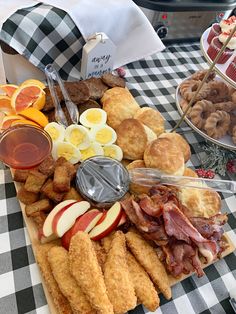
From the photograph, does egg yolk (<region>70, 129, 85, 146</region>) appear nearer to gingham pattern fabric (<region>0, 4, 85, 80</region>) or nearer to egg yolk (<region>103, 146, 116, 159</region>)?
egg yolk (<region>103, 146, 116, 159</region>)

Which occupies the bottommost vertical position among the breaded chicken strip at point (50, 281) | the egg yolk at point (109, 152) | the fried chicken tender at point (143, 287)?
the fried chicken tender at point (143, 287)

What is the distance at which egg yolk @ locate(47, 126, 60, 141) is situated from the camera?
87cm

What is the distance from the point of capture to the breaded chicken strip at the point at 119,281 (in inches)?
23.8

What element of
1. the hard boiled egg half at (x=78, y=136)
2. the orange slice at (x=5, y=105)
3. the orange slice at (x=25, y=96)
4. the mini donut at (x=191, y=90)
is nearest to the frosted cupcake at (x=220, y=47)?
the mini donut at (x=191, y=90)

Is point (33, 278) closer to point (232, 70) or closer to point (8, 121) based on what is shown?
point (8, 121)

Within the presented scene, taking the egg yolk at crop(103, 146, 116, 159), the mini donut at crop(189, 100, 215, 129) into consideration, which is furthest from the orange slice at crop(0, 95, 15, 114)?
the mini donut at crop(189, 100, 215, 129)

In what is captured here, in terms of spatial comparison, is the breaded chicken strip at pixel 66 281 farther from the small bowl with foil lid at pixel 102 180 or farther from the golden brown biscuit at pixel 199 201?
the golden brown biscuit at pixel 199 201

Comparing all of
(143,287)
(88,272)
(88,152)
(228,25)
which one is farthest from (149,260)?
(228,25)

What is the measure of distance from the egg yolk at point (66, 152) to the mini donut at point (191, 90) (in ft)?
1.77

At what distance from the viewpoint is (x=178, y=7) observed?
1.29 m

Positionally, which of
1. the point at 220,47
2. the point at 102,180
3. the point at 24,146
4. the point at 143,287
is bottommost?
the point at 143,287

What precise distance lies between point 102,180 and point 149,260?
10.3 inches

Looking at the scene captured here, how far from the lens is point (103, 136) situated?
920 mm

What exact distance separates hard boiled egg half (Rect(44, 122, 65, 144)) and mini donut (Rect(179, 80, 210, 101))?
1.76 ft
